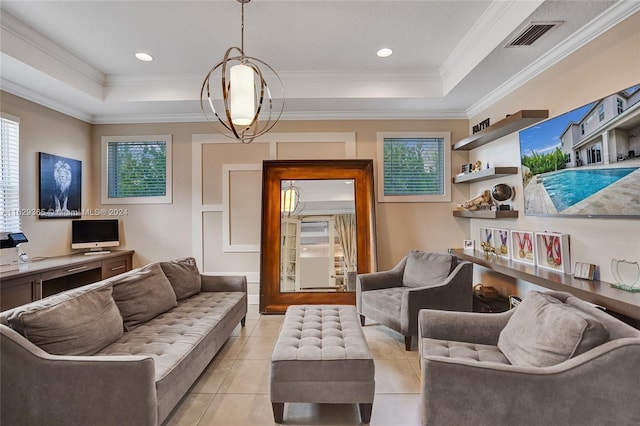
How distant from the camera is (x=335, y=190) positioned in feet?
14.1

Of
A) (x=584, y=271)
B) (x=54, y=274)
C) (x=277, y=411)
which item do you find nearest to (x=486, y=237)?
(x=584, y=271)

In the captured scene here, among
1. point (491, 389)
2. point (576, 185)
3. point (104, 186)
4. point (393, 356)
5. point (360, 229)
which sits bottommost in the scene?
point (393, 356)

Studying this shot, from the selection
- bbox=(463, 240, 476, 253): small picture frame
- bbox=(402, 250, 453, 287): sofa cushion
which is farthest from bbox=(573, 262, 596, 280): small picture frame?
bbox=(463, 240, 476, 253): small picture frame

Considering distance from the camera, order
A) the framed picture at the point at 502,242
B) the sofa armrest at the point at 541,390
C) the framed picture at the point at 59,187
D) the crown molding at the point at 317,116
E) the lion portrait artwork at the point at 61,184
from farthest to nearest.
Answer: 1. the crown molding at the point at 317,116
2. the lion portrait artwork at the point at 61,184
3. the framed picture at the point at 59,187
4. the framed picture at the point at 502,242
5. the sofa armrest at the point at 541,390

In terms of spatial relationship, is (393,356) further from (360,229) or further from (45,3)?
(45,3)

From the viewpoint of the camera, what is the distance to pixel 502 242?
3541mm

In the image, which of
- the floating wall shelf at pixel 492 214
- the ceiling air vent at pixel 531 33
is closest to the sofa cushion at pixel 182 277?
the floating wall shelf at pixel 492 214

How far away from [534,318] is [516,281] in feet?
6.30

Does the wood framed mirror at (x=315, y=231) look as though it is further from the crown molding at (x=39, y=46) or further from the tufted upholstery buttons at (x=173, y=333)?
the crown molding at (x=39, y=46)

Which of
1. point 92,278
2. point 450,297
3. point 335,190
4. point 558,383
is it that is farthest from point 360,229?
point 92,278

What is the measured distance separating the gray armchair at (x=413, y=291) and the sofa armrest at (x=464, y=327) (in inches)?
27.8

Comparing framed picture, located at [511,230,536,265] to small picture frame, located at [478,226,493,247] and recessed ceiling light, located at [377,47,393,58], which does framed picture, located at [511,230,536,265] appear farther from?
recessed ceiling light, located at [377,47,393,58]

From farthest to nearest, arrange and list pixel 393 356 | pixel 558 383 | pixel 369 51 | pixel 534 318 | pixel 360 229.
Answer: pixel 360 229 < pixel 369 51 < pixel 393 356 < pixel 534 318 < pixel 558 383

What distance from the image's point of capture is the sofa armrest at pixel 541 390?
1311 mm
